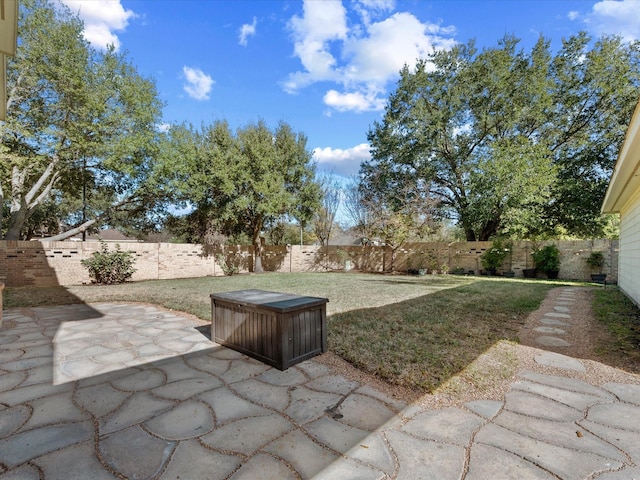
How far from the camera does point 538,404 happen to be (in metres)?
2.20

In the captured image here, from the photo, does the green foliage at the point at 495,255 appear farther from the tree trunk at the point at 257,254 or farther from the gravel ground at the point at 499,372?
the tree trunk at the point at 257,254

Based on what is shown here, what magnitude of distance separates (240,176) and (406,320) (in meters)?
9.96

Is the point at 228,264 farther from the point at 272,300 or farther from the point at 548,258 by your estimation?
the point at 548,258

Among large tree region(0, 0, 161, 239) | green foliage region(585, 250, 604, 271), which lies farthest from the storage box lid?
green foliage region(585, 250, 604, 271)

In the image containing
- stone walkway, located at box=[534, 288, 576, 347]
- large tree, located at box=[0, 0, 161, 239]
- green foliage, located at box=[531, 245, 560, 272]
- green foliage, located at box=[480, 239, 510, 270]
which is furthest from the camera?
green foliage, located at box=[480, 239, 510, 270]

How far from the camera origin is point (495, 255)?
1245 cm

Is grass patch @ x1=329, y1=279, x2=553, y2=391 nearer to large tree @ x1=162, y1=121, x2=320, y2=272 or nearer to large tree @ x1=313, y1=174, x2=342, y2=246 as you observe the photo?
large tree @ x1=162, y1=121, x2=320, y2=272

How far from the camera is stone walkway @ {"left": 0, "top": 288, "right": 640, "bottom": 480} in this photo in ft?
5.01

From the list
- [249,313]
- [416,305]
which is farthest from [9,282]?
[416,305]

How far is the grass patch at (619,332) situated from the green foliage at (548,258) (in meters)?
5.30

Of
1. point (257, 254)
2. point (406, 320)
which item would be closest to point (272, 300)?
point (406, 320)

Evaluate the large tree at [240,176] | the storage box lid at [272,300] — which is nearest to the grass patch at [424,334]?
the storage box lid at [272,300]

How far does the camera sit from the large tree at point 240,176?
1201cm

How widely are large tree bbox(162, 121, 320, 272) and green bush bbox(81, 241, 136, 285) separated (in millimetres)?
3107
